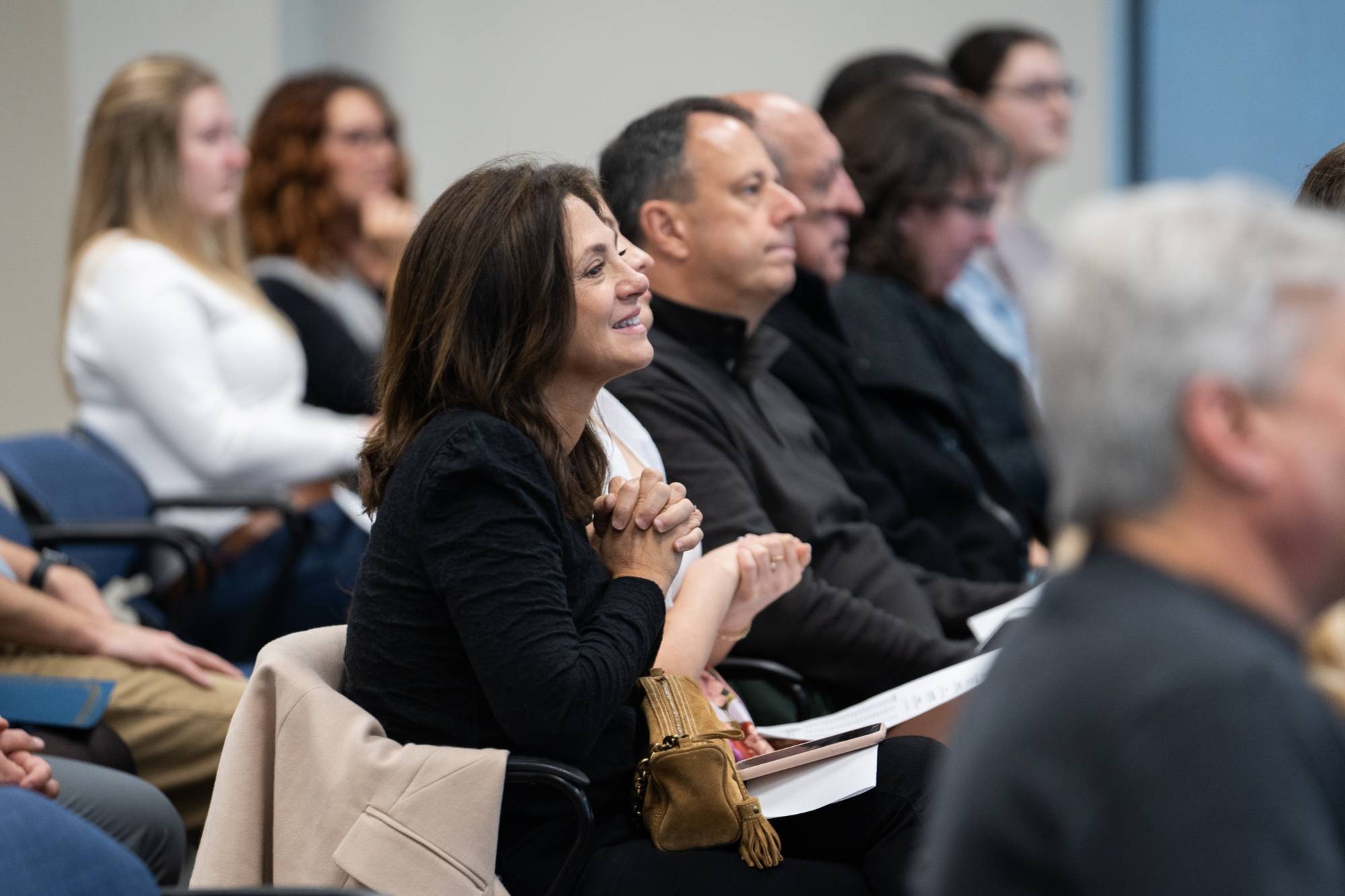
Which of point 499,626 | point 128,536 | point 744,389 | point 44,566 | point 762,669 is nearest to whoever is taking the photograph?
point 499,626

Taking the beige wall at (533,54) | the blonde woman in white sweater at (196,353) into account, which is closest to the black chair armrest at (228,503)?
the blonde woman in white sweater at (196,353)

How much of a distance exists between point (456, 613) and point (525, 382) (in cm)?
30

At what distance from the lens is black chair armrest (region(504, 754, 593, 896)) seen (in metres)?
1.53

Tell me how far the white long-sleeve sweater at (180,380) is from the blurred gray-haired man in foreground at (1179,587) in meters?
2.26

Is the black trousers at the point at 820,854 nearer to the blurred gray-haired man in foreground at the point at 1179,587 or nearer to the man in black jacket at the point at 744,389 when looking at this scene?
the man in black jacket at the point at 744,389

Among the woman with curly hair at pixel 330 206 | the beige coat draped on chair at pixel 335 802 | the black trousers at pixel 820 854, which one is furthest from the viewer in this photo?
the woman with curly hair at pixel 330 206

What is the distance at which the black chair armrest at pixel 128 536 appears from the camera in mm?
2760

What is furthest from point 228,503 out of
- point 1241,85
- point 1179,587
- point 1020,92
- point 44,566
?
point 1241,85

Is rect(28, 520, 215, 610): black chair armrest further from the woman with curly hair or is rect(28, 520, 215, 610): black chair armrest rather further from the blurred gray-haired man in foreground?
the blurred gray-haired man in foreground

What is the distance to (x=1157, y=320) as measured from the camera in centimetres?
91

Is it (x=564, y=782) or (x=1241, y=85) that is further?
(x=1241, y=85)

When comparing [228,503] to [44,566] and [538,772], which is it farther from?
[538,772]

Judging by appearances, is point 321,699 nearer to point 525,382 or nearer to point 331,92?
point 525,382

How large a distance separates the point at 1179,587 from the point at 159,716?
181cm
